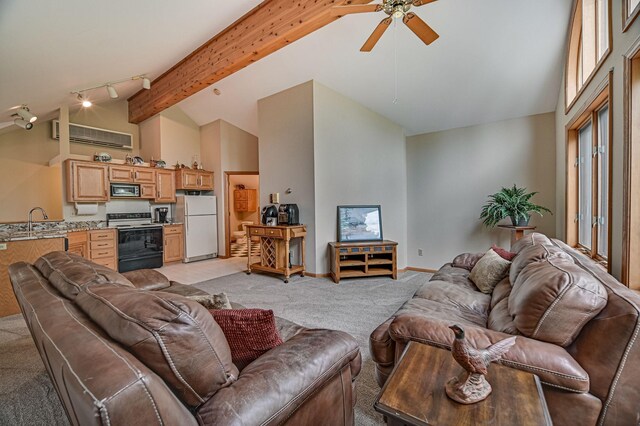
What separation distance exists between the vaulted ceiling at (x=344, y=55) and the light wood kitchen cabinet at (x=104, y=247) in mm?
2128

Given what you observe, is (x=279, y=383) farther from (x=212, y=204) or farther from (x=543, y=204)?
(x=212, y=204)

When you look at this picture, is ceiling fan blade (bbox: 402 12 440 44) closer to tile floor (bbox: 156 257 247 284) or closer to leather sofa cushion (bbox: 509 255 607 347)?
leather sofa cushion (bbox: 509 255 607 347)

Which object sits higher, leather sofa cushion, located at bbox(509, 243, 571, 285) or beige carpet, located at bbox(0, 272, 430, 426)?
leather sofa cushion, located at bbox(509, 243, 571, 285)

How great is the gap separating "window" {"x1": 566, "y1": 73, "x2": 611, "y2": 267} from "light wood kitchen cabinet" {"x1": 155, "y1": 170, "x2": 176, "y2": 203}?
682cm

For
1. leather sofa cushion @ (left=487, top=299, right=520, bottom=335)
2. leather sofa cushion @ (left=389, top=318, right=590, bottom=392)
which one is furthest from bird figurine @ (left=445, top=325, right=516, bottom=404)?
leather sofa cushion @ (left=487, top=299, right=520, bottom=335)

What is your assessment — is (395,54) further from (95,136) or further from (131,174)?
(95,136)

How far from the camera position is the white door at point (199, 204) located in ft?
19.9

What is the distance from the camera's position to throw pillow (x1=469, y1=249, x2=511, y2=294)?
2371 millimetres

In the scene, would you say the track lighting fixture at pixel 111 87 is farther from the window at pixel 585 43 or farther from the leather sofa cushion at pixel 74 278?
the window at pixel 585 43

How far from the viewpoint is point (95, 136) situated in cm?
547

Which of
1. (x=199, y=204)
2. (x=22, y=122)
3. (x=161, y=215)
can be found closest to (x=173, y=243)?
(x=161, y=215)

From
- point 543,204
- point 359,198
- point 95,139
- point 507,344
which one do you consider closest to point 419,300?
point 507,344

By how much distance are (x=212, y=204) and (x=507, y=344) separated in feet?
21.2

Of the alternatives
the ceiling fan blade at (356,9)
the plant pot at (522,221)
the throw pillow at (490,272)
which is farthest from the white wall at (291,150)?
the plant pot at (522,221)
